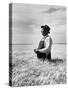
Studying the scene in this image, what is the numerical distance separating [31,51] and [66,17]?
4.10 ft

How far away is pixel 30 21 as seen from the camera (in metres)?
8.50

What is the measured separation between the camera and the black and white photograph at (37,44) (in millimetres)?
8328

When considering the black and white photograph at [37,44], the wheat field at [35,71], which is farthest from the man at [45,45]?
the wheat field at [35,71]

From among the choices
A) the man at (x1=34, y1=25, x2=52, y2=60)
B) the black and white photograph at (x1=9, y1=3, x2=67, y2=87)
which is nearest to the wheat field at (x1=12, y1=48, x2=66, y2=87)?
the black and white photograph at (x1=9, y1=3, x2=67, y2=87)

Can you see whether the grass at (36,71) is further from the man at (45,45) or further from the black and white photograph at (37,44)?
the man at (45,45)

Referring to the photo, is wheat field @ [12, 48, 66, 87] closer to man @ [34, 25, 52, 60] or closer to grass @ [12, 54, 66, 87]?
grass @ [12, 54, 66, 87]

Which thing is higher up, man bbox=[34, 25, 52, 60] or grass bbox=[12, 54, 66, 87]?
man bbox=[34, 25, 52, 60]

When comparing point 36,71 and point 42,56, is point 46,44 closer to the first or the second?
point 42,56

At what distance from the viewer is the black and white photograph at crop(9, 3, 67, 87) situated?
8.33m

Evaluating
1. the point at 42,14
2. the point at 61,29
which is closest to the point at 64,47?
the point at 61,29

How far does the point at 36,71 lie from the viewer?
8.52 meters

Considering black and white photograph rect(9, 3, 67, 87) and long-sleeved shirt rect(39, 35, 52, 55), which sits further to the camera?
long-sleeved shirt rect(39, 35, 52, 55)

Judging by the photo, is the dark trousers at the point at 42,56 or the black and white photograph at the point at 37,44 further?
the dark trousers at the point at 42,56

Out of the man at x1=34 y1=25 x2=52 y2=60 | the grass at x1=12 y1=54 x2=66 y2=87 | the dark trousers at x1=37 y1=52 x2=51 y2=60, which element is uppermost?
the man at x1=34 y1=25 x2=52 y2=60
